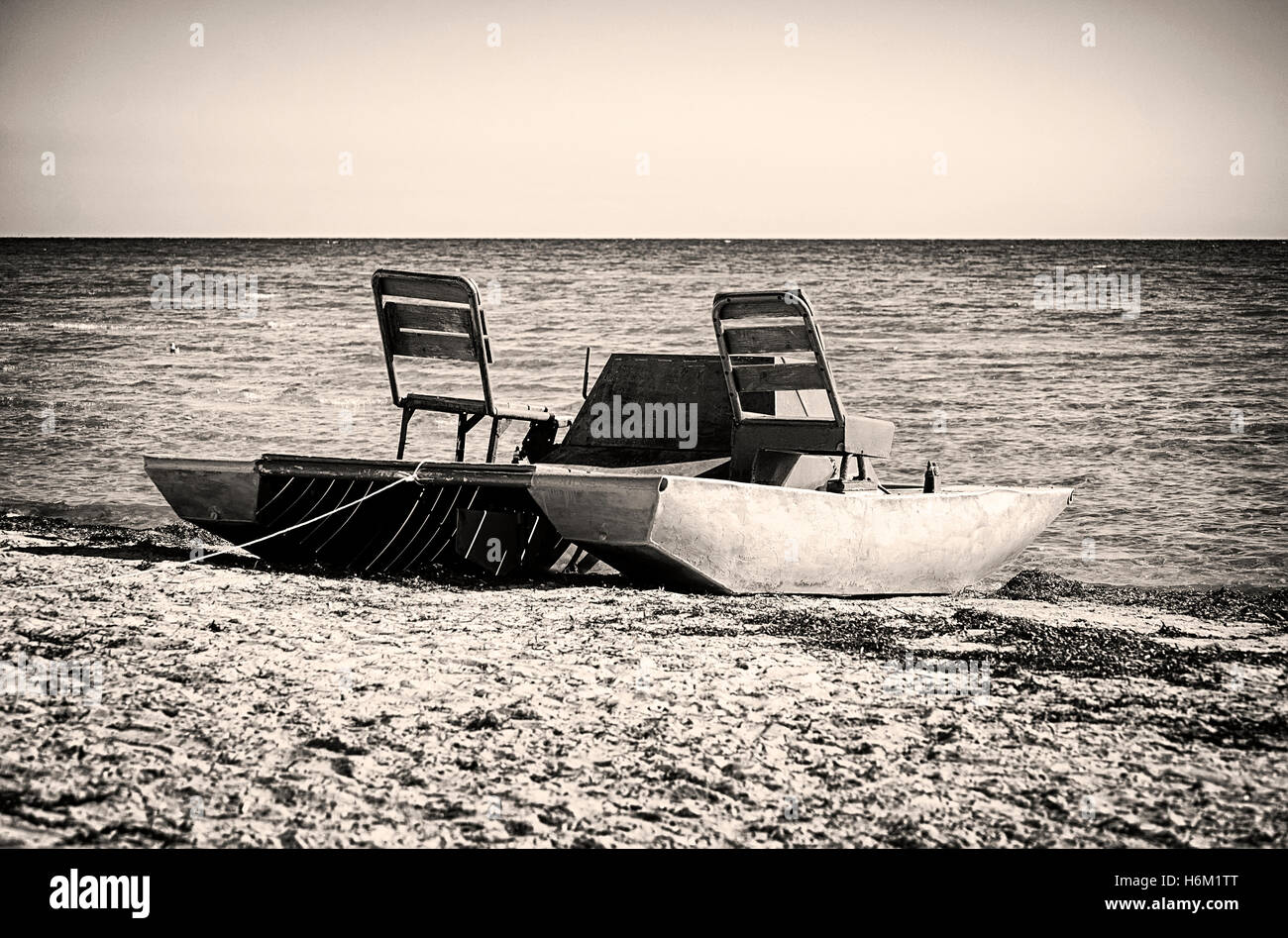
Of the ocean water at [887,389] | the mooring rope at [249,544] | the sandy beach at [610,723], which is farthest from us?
the ocean water at [887,389]

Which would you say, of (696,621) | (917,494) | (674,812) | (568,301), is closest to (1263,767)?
(674,812)

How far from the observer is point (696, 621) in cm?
515

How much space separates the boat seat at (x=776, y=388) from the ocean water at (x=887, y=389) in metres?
2.95

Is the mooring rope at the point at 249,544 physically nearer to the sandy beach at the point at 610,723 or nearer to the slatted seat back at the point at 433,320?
the sandy beach at the point at 610,723

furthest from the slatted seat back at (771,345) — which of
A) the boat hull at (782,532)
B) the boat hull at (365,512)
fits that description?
the boat hull at (365,512)

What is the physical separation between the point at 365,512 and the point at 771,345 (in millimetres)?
2328

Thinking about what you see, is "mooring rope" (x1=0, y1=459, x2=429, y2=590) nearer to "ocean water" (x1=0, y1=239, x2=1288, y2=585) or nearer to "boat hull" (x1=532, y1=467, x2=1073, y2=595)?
"boat hull" (x1=532, y1=467, x2=1073, y2=595)

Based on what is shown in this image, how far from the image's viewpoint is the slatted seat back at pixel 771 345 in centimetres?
560

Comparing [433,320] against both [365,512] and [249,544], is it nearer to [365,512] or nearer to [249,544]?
[365,512]

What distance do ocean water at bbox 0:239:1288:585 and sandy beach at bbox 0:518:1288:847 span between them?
3844 mm

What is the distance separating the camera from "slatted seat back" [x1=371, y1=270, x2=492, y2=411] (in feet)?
18.9

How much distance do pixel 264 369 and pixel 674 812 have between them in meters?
16.0

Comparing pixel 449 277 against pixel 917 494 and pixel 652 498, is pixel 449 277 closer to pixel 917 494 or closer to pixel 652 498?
pixel 652 498

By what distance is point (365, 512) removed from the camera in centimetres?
635
